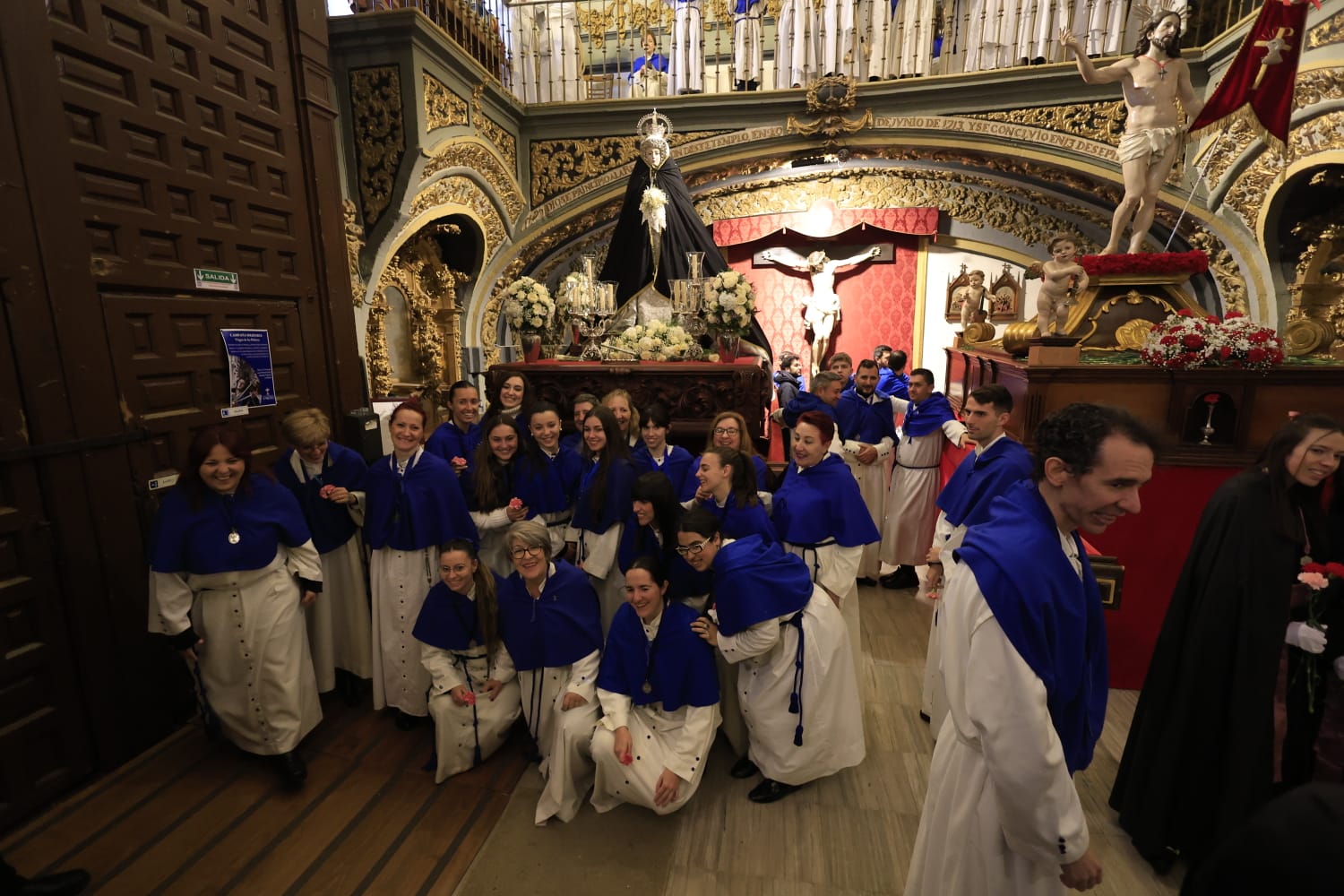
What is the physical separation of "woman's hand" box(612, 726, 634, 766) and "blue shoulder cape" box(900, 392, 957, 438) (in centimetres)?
337

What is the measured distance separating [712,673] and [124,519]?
2.98 m

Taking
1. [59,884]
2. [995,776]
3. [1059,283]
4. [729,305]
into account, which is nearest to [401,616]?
[59,884]

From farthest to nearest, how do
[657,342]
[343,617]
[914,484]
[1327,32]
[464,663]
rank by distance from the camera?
[657,342] → [914,484] → [1327,32] → [343,617] → [464,663]

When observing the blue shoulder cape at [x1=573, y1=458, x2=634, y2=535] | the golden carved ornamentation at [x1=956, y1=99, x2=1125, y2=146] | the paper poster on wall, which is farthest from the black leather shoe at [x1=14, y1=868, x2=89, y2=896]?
A: the golden carved ornamentation at [x1=956, y1=99, x2=1125, y2=146]

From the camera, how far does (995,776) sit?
1.43m

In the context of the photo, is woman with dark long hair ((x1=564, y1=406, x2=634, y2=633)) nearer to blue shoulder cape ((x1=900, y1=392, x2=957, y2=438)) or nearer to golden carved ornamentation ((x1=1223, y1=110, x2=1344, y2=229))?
blue shoulder cape ((x1=900, y1=392, x2=957, y2=438))

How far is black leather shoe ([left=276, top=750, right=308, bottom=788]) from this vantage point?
2908 millimetres

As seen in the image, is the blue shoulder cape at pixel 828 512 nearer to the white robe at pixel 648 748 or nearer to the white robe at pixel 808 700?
the white robe at pixel 808 700

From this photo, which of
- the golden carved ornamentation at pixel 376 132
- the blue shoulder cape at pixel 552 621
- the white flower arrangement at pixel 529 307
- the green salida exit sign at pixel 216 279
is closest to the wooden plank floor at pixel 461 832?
the blue shoulder cape at pixel 552 621

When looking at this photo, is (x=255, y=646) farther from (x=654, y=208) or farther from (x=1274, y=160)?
(x=1274, y=160)

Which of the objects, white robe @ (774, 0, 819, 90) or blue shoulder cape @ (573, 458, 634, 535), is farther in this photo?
white robe @ (774, 0, 819, 90)

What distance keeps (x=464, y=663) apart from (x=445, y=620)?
0.85 ft

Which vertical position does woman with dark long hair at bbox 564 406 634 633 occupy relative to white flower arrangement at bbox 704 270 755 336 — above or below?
below

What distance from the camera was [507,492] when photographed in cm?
371
